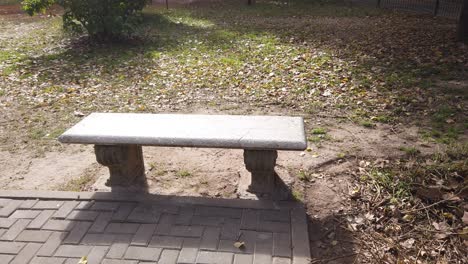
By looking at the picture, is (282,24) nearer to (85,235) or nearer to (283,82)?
(283,82)

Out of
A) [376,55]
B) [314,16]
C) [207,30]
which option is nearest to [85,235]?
[376,55]

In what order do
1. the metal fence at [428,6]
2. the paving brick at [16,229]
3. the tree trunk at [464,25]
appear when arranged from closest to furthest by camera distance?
the paving brick at [16,229] < the tree trunk at [464,25] < the metal fence at [428,6]

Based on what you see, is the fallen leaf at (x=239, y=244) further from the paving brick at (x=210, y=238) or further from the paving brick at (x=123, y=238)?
the paving brick at (x=123, y=238)

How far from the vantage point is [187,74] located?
6.71 m

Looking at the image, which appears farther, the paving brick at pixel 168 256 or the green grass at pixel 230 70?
the green grass at pixel 230 70

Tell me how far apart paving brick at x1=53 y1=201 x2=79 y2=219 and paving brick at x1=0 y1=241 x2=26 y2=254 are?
0.35 metres

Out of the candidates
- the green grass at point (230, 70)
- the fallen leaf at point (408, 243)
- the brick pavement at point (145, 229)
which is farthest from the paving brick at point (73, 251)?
the green grass at point (230, 70)

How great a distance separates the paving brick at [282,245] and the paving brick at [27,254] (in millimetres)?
1721

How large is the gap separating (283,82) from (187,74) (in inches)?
69.9

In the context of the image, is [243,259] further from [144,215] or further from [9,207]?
[9,207]

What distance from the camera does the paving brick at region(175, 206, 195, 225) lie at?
293cm

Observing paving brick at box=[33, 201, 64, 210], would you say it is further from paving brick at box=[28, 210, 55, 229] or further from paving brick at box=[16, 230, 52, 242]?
paving brick at box=[16, 230, 52, 242]

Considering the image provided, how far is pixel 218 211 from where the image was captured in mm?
3041

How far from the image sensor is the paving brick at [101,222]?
288 centimetres
